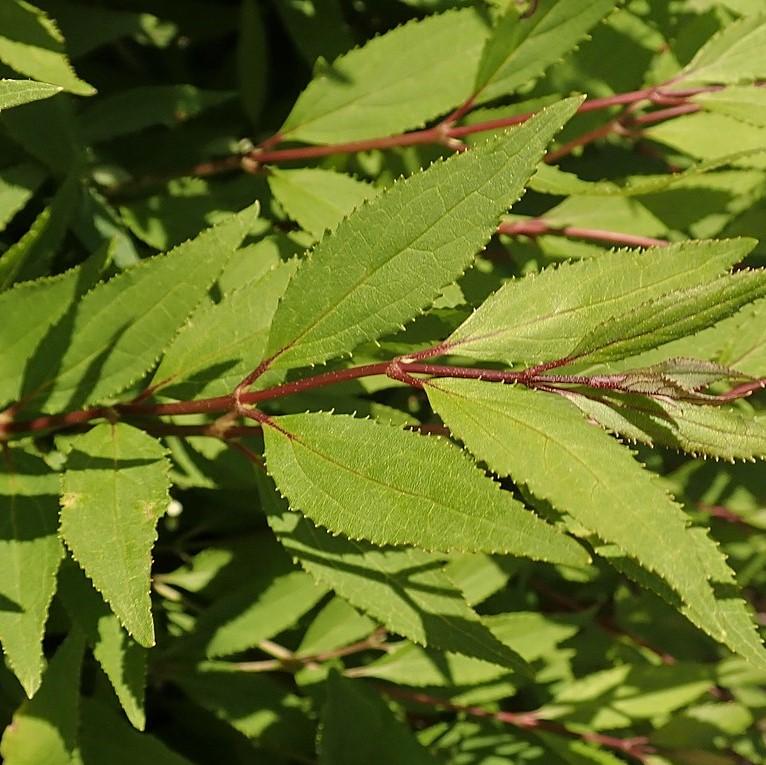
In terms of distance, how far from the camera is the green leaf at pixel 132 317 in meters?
0.95

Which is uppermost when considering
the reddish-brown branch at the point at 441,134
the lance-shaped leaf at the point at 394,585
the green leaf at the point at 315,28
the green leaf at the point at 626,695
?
the green leaf at the point at 315,28

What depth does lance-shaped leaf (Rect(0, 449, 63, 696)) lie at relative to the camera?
876 millimetres

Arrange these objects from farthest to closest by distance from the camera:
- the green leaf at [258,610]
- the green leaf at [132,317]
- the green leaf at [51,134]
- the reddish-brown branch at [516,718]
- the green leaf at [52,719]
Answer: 1. the reddish-brown branch at [516,718]
2. the green leaf at [258,610]
3. the green leaf at [51,134]
4. the green leaf at [52,719]
5. the green leaf at [132,317]

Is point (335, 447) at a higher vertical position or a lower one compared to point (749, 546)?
higher

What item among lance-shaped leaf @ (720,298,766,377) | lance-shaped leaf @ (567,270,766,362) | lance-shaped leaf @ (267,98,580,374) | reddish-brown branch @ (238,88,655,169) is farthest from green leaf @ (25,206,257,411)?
lance-shaped leaf @ (720,298,766,377)

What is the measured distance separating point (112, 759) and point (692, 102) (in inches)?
42.5

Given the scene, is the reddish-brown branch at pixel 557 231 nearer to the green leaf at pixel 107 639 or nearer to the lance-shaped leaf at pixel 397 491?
the lance-shaped leaf at pixel 397 491

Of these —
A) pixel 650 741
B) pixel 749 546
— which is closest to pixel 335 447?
pixel 650 741

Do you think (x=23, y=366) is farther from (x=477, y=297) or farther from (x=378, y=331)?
(x=477, y=297)

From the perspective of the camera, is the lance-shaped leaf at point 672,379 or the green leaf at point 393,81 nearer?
the lance-shaped leaf at point 672,379

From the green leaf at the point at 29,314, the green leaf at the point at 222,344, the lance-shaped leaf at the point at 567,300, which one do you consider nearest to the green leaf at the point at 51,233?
the green leaf at the point at 29,314

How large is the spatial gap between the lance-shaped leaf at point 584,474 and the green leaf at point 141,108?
701 mm

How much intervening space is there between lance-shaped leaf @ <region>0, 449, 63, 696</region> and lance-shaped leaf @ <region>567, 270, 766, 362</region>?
21.3 inches

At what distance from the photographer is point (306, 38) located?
135 cm
